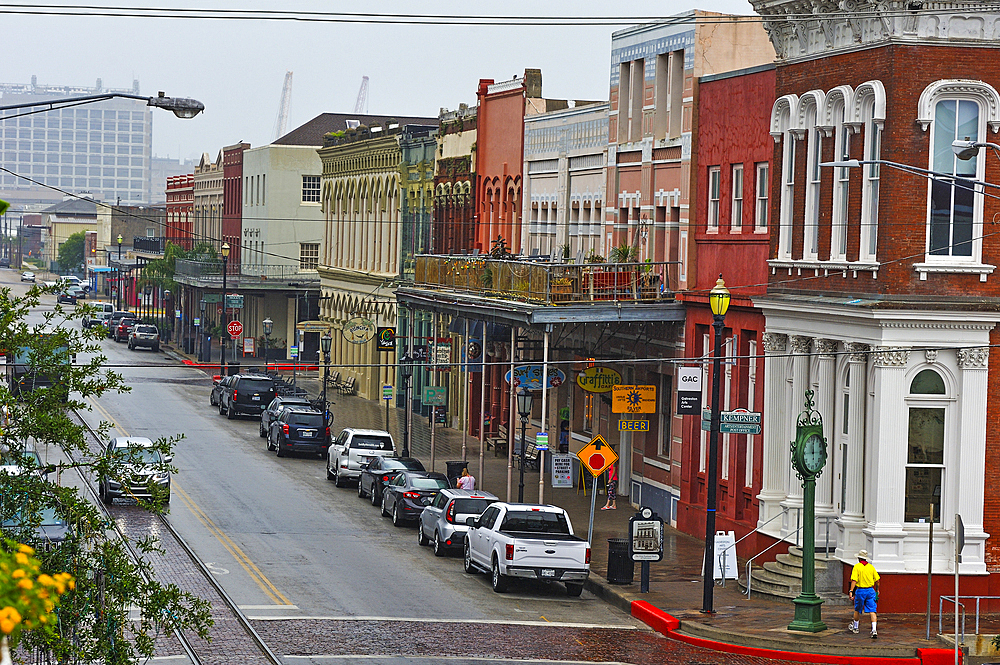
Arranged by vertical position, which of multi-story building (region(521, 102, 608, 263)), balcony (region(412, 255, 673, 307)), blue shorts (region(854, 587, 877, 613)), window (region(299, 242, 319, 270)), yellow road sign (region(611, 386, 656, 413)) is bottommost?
blue shorts (region(854, 587, 877, 613))

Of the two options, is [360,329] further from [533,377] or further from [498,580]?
[498,580]

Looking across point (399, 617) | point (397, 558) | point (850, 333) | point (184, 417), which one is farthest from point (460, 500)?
point (184, 417)

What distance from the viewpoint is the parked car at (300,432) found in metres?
47.5

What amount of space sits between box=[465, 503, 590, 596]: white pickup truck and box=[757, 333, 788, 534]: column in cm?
380

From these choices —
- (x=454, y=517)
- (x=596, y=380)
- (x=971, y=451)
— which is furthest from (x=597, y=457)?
(x=971, y=451)

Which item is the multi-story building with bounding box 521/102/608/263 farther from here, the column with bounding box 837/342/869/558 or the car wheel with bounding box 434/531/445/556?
the column with bounding box 837/342/869/558

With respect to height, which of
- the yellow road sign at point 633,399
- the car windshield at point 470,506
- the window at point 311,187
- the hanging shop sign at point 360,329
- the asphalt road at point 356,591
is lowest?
the asphalt road at point 356,591

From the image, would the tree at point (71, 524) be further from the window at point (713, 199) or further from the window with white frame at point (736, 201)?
the window at point (713, 199)

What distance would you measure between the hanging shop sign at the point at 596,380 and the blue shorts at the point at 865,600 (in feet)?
46.4

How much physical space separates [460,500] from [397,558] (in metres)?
1.72

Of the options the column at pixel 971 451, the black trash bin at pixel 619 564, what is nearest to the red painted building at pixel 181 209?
the black trash bin at pixel 619 564

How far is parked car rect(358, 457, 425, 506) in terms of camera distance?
1516 inches

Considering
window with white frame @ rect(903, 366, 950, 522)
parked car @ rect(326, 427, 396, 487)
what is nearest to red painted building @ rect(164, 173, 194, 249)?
parked car @ rect(326, 427, 396, 487)

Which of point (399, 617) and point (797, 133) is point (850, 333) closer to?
point (797, 133)
